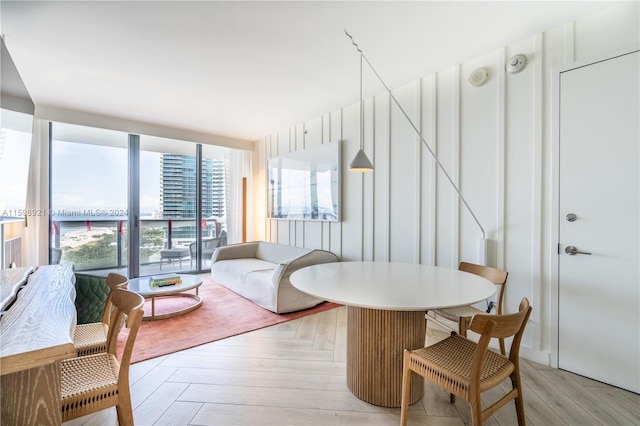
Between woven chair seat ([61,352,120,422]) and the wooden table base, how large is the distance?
126 cm

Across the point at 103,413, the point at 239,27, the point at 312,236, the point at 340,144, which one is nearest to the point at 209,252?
the point at 312,236

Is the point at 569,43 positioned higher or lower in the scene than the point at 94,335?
higher

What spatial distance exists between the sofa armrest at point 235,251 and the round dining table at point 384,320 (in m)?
2.96

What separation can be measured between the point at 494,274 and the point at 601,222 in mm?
764


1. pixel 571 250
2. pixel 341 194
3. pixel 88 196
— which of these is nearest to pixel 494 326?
pixel 571 250

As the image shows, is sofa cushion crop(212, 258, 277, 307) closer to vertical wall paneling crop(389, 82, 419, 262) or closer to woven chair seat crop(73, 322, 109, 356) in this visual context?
vertical wall paneling crop(389, 82, 419, 262)

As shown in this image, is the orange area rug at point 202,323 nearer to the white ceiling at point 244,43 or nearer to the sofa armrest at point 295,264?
the sofa armrest at point 295,264

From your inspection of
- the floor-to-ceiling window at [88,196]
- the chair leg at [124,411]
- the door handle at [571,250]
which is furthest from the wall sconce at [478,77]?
the floor-to-ceiling window at [88,196]

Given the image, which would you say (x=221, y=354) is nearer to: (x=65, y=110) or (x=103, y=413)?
(x=103, y=413)

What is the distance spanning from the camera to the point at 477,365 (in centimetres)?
122

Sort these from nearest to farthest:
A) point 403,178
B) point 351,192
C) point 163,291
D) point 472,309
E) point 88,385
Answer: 1. point 88,385
2. point 472,309
3. point 163,291
4. point 403,178
5. point 351,192

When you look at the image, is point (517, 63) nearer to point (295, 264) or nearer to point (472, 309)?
point (472, 309)

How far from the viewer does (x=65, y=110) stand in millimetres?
3828

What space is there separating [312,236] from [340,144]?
4.74 feet
